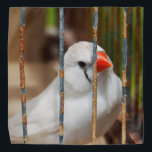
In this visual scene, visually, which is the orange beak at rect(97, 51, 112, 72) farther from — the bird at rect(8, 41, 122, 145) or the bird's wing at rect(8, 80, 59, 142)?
Result: the bird's wing at rect(8, 80, 59, 142)

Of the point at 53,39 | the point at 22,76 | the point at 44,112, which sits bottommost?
the point at 44,112

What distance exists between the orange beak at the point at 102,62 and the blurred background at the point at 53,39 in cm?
4

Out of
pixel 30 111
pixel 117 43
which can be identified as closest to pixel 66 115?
pixel 30 111

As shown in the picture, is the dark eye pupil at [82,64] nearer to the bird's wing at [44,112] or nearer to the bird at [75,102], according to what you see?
the bird at [75,102]

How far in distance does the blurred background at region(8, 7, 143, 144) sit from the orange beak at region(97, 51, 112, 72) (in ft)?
0.13

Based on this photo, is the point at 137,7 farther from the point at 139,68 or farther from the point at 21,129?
the point at 21,129

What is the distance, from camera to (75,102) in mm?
1416

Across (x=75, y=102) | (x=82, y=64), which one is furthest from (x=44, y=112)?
(x=82, y=64)

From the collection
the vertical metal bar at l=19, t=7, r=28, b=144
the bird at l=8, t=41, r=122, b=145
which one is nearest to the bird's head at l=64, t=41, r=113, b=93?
the bird at l=8, t=41, r=122, b=145

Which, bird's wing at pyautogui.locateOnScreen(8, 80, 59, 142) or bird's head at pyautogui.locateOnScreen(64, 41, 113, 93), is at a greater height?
bird's head at pyautogui.locateOnScreen(64, 41, 113, 93)

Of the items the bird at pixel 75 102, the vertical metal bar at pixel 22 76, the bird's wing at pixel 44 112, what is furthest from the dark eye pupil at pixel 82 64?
the vertical metal bar at pixel 22 76

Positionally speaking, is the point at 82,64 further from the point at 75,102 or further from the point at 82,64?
the point at 75,102

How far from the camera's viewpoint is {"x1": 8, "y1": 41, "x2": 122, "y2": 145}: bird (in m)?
1.38

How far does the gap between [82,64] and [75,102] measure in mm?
165
